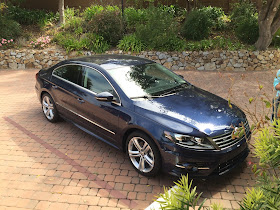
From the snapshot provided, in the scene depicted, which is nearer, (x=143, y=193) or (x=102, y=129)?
(x=143, y=193)

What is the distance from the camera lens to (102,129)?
4.70 metres

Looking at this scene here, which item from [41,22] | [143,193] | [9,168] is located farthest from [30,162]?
[41,22]

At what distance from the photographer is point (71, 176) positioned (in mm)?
4258

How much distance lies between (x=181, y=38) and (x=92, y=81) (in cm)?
835

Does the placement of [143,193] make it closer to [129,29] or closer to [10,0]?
[129,29]

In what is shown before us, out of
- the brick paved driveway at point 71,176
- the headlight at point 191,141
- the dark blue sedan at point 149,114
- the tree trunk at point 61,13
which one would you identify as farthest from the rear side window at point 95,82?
the tree trunk at point 61,13

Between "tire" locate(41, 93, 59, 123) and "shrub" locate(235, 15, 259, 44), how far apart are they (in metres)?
9.04

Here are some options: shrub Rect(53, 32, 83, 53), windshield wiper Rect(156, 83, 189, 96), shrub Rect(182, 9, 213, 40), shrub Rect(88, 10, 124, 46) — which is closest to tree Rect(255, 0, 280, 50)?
shrub Rect(182, 9, 213, 40)

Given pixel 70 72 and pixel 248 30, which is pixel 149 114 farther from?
pixel 248 30

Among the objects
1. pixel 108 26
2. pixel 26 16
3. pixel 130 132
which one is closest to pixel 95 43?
pixel 108 26

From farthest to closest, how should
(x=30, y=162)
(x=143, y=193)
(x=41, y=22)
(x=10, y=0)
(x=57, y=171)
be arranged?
(x=10, y=0), (x=41, y=22), (x=30, y=162), (x=57, y=171), (x=143, y=193)

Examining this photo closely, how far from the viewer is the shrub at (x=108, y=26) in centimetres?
1220

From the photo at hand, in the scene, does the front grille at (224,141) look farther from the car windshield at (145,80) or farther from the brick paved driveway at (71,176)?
the car windshield at (145,80)

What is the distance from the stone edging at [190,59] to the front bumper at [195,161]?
796 cm
